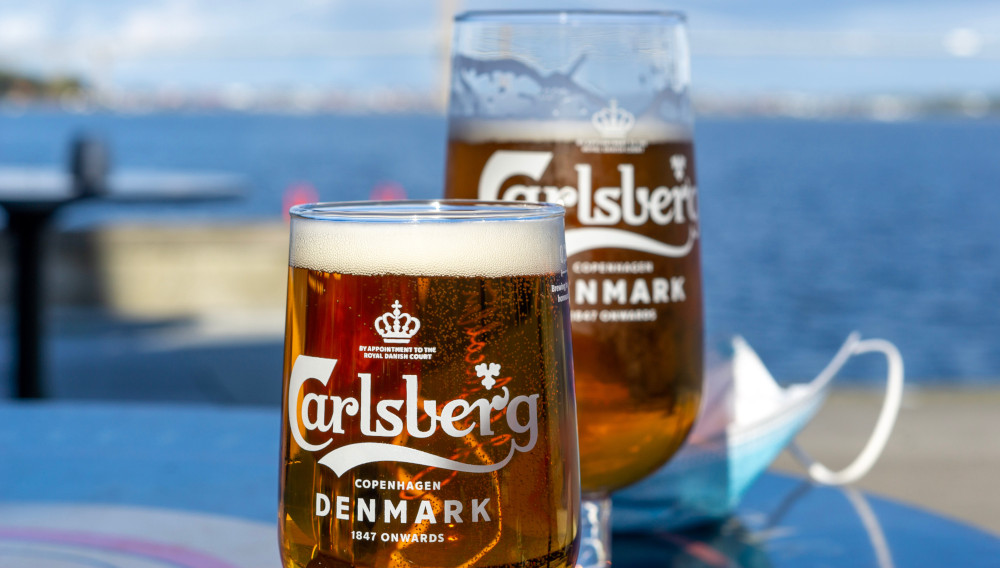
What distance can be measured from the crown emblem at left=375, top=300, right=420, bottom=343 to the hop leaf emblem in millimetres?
31

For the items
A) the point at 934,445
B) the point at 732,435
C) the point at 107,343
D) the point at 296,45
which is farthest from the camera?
the point at 296,45

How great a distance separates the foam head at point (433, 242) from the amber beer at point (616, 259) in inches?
5.9

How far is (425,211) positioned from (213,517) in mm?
371

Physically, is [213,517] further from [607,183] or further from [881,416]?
[881,416]

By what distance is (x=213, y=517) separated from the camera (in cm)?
79

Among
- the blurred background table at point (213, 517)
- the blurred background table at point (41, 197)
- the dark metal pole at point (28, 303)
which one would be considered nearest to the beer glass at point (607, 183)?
the blurred background table at point (213, 517)

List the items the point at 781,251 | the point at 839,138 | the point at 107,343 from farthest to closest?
1. the point at 839,138
2. the point at 781,251
3. the point at 107,343

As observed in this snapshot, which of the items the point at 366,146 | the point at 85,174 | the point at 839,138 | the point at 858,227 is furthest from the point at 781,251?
the point at 839,138

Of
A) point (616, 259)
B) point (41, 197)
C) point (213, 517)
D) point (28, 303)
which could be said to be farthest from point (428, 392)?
point (28, 303)

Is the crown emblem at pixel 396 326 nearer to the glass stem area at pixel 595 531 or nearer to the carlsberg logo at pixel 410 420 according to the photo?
the carlsberg logo at pixel 410 420

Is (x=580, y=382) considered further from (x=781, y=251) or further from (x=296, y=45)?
(x=296, y=45)

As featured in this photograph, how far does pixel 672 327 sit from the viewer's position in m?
0.68

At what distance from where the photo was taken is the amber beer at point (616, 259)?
0.66m

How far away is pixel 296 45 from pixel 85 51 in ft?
43.6
